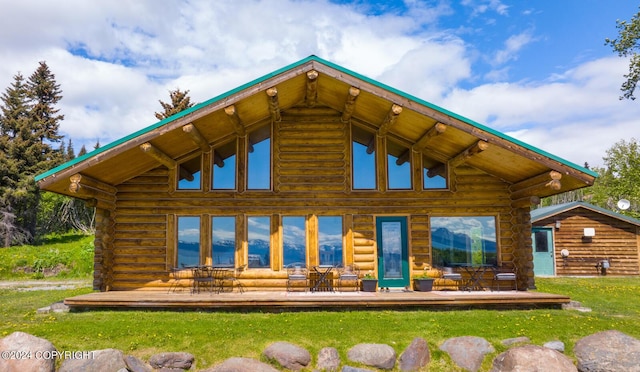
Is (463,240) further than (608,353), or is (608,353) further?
(463,240)

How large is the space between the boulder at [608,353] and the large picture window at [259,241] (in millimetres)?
6824

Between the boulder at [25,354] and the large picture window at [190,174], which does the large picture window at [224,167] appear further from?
the boulder at [25,354]

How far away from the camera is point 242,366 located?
6645 mm

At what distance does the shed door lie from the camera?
20.3 m

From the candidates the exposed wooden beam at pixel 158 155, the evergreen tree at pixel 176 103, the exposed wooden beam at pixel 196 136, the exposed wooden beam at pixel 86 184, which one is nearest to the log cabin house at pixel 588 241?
the exposed wooden beam at pixel 196 136

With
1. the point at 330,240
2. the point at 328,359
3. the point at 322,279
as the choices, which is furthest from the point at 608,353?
the point at 330,240

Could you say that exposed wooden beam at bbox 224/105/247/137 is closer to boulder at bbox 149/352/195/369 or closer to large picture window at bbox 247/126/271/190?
large picture window at bbox 247/126/271/190

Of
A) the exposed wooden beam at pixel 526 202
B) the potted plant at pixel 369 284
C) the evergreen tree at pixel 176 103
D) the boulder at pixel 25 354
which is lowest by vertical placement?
the boulder at pixel 25 354

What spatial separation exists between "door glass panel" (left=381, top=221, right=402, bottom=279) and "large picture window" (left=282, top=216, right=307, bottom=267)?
6.54 ft

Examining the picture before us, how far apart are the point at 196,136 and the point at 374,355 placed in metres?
5.92

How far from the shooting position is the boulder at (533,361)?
6503mm

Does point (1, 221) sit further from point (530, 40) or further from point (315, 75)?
point (530, 40)

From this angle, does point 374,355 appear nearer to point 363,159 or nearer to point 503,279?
point 503,279

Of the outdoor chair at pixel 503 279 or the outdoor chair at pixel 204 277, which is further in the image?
the outdoor chair at pixel 503 279
